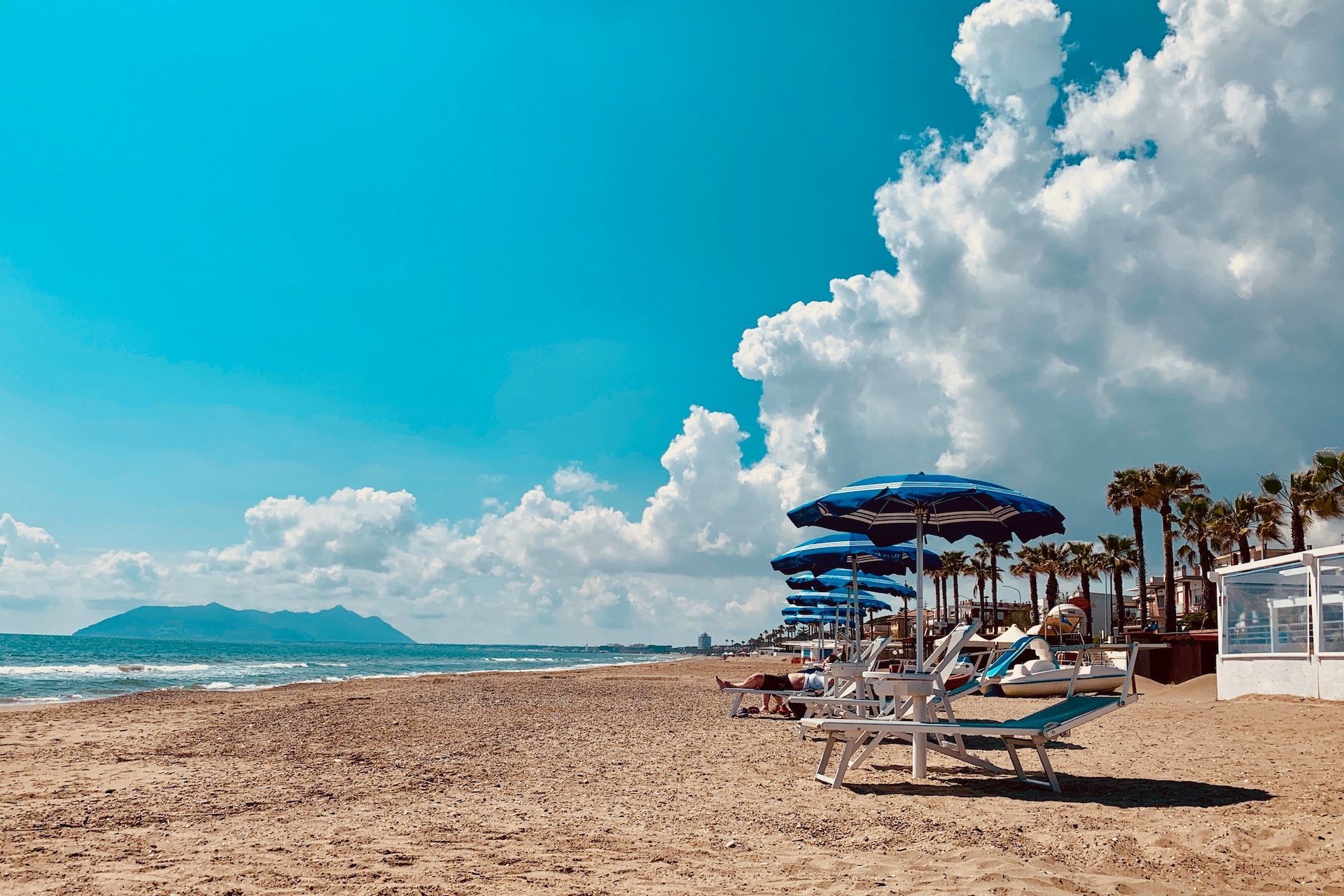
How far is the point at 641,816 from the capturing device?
567 cm

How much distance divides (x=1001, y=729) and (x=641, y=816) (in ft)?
7.89

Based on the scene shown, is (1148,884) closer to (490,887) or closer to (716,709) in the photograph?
(490,887)

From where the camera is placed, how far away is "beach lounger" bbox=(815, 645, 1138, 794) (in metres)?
6.31

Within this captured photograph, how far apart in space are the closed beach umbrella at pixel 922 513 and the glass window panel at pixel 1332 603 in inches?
364

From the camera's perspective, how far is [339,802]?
6152 millimetres

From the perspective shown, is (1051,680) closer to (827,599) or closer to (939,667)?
(827,599)

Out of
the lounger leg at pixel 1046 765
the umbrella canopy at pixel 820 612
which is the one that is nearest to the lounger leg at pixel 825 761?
the lounger leg at pixel 1046 765

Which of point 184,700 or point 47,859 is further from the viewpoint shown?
point 184,700

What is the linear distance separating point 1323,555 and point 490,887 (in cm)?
1567

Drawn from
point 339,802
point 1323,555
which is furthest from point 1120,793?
point 1323,555

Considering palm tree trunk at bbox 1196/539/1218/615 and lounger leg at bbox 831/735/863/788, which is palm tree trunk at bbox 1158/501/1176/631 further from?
lounger leg at bbox 831/735/863/788

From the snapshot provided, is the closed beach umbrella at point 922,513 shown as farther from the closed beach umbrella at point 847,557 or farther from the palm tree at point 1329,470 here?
the palm tree at point 1329,470

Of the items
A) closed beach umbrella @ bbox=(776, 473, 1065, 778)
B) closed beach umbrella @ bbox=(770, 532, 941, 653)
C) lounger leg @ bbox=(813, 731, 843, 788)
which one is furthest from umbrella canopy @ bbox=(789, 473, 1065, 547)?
closed beach umbrella @ bbox=(770, 532, 941, 653)

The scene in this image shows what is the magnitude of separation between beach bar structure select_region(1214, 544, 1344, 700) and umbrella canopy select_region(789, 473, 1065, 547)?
31.1 ft
